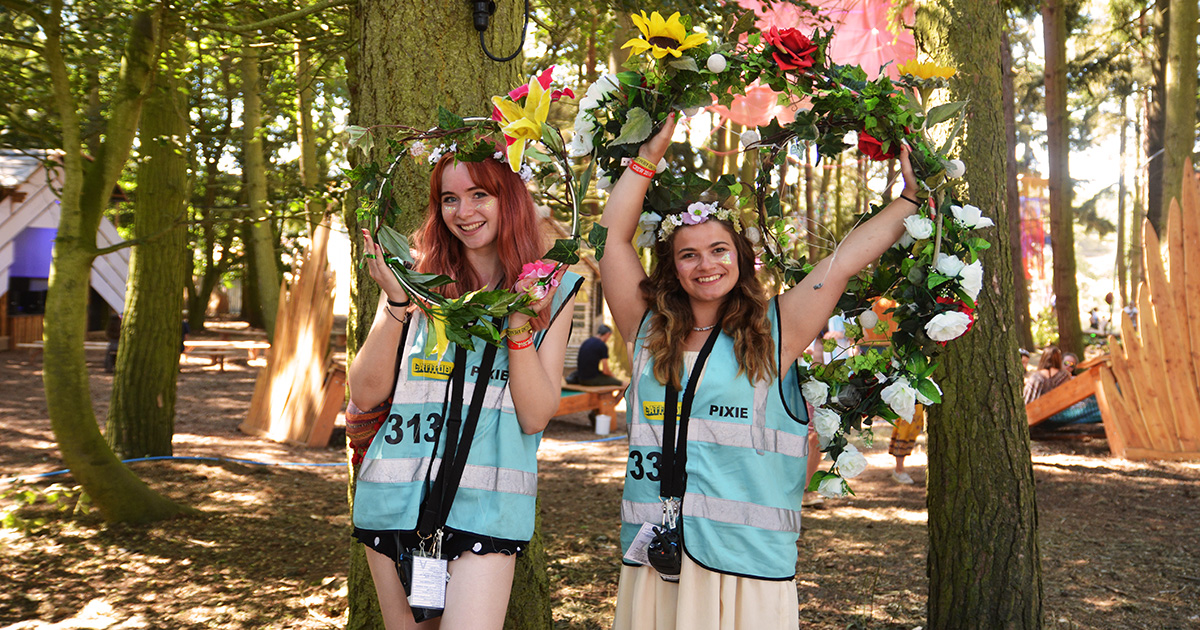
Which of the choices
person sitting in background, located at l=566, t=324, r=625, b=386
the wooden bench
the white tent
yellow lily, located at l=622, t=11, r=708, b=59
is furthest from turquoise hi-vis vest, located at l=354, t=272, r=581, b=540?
the white tent

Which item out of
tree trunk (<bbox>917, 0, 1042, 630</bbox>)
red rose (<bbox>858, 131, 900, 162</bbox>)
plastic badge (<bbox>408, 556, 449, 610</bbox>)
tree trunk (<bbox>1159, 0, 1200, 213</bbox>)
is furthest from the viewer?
tree trunk (<bbox>1159, 0, 1200, 213</bbox>)

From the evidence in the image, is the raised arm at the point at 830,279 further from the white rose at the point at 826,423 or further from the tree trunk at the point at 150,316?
the tree trunk at the point at 150,316

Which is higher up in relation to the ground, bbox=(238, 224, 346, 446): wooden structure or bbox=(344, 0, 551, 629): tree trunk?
bbox=(344, 0, 551, 629): tree trunk

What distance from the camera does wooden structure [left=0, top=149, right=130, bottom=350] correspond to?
1720 centimetres

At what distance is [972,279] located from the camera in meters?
2.57

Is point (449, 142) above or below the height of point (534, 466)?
above

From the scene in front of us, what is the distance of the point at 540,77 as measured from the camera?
231 cm

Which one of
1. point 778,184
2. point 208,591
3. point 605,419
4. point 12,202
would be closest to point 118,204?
point 12,202

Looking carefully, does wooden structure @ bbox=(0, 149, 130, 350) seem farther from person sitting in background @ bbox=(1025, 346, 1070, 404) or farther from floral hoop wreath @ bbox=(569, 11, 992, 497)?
floral hoop wreath @ bbox=(569, 11, 992, 497)

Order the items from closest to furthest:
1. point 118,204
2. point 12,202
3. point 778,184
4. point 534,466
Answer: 1. point 534,466
2. point 778,184
3. point 12,202
4. point 118,204

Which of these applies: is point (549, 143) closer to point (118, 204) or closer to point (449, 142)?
point (449, 142)

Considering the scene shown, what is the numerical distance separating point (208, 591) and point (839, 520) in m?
4.09

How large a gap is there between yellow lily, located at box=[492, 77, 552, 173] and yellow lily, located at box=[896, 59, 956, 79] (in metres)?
1.17

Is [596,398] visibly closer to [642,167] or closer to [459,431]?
[642,167]
